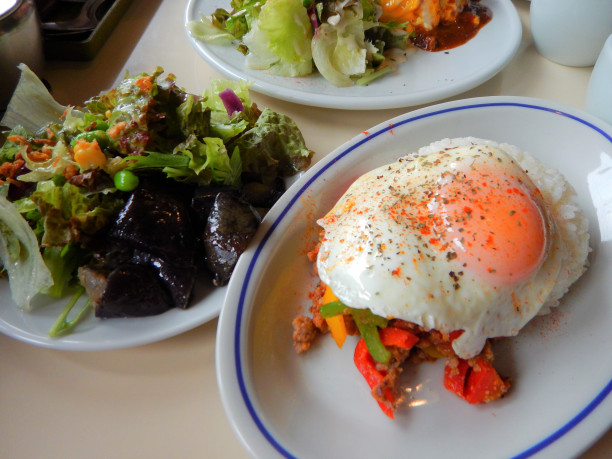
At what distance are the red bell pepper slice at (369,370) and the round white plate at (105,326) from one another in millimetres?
463

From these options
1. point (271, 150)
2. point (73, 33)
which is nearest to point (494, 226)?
point (271, 150)

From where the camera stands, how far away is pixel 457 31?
259 centimetres

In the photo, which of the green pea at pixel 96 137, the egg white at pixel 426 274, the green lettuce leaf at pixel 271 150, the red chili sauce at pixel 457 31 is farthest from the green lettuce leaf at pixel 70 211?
the red chili sauce at pixel 457 31

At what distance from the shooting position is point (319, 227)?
1.71 meters

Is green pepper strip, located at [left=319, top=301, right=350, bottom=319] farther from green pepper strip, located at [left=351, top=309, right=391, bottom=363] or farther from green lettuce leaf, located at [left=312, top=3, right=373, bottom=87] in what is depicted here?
green lettuce leaf, located at [left=312, top=3, right=373, bottom=87]

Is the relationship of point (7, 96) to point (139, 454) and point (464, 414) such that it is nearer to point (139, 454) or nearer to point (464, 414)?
point (139, 454)

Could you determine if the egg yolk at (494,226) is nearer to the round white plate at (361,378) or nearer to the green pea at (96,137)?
the round white plate at (361,378)

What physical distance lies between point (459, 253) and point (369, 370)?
433 millimetres

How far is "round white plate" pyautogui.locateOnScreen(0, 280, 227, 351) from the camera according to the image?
1462 mm

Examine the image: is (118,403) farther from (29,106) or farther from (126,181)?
(29,106)

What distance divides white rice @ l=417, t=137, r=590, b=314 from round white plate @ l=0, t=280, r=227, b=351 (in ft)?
3.29

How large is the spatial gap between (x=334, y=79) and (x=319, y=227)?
0.96m

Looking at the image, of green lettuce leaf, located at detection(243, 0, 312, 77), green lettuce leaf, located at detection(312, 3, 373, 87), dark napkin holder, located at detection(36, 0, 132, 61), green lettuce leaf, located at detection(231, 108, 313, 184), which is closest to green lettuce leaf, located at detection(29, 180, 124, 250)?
green lettuce leaf, located at detection(231, 108, 313, 184)

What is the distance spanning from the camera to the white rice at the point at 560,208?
1.50 meters
